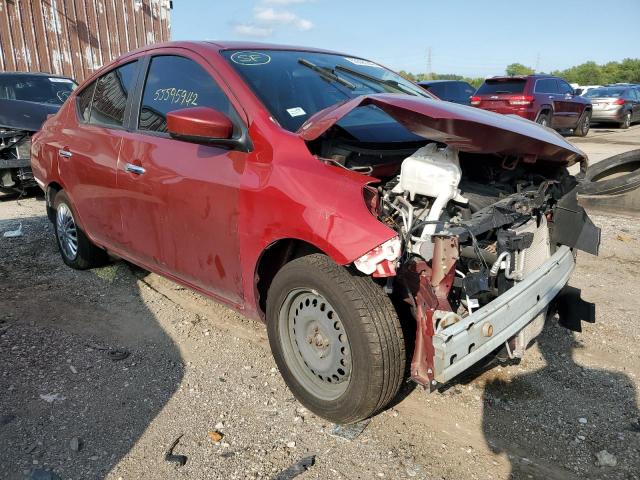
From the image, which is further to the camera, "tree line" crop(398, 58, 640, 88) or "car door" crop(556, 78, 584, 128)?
"tree line" crop(398, 58, 640, 88)

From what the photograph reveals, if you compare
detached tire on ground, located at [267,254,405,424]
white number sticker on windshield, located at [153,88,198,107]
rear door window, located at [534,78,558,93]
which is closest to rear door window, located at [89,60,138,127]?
white number sticker on windshield, located at [153,88,198,107]

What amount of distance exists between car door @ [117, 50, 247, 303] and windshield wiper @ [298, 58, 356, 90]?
65 cm

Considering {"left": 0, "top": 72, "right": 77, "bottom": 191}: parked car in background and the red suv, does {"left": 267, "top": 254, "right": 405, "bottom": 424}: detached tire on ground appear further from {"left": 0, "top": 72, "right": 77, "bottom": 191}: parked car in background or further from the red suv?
the red suv

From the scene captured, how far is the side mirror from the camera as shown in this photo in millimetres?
2588

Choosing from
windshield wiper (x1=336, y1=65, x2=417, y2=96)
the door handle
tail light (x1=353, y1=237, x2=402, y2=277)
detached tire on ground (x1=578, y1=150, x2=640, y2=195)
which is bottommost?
tail light (x1=353, y1=237, x2=402, y2=277)

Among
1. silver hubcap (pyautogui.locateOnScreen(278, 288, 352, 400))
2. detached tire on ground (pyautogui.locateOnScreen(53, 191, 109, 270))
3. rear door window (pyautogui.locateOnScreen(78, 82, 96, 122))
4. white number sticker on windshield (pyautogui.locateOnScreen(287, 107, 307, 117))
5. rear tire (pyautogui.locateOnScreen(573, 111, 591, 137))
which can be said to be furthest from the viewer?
rear tire (pyautogui.locateOnScreen(573, 111, 591, 137))

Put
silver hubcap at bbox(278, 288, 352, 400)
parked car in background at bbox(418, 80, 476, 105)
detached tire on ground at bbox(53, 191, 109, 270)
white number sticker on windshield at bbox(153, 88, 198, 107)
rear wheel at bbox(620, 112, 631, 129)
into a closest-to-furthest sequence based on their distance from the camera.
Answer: silver hubcap at bbox(278, 288, 352, 400), white number sticker on windshield at bbox(153, 88, 198, 107), detached tire on ground at bbox(53, 191, 109, 270), parked car in background at bbox(418, 80, 476, 105), rear wheel at bbox(620, 112, 631, 129)

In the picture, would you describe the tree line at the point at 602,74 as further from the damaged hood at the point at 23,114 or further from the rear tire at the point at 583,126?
the damaged hood at the point at 23,114

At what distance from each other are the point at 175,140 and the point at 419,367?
1.94 metres

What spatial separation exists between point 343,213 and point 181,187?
1200 millimetres

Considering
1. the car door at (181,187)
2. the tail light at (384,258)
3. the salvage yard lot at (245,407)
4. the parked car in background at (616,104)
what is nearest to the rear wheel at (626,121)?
the parked car in background at (616,104)

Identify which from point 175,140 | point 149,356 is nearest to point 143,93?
point 175,140

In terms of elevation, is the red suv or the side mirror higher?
the side mirror

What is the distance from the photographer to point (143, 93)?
3.56 metres
